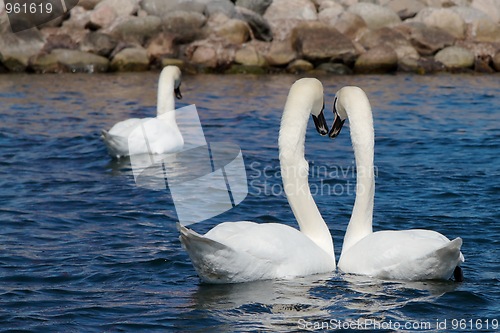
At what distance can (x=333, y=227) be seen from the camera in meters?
8.57

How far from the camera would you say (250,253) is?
20.5ft

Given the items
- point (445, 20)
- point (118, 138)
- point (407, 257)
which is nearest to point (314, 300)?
point (407, 257)

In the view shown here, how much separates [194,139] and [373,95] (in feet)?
19.1

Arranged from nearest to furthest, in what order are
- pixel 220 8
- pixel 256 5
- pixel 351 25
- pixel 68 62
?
pixel 68 62 → pixel 351 25 → pixel 220 8 → pixel 256 5

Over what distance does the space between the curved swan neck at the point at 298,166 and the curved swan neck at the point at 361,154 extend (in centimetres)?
24

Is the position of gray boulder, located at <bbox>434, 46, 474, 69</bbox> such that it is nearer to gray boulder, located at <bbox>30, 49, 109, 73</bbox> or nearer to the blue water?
the blue water

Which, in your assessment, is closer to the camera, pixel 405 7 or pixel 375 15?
pixel 375 15

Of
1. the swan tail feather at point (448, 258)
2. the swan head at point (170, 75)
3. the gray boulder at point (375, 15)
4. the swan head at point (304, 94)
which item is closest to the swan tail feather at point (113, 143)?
the swan head at point (170, 75)

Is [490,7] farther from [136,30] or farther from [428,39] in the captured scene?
[136,30]

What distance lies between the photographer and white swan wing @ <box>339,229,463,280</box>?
6238mm

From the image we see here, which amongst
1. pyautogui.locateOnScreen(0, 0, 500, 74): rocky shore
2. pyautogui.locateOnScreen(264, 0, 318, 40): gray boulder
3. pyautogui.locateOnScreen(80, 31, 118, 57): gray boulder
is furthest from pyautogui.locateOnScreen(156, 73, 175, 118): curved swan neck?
pyautogui.locateOnScreen(264, 0, 318, 40): gray boulder

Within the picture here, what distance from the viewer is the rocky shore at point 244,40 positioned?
2284cm

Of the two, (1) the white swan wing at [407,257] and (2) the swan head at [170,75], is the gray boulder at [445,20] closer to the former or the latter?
(2) the swan head at [170,75]

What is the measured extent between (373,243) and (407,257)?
0.37m
